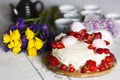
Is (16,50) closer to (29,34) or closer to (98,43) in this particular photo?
(29,34)

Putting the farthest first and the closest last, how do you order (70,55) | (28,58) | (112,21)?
(112,21)
(28,58)
(70,55)

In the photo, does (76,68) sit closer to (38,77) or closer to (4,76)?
(38,77)

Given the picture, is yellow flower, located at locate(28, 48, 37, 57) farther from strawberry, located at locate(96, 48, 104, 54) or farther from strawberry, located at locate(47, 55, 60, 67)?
strawberry, located at locate(96, 48, 104, 54)

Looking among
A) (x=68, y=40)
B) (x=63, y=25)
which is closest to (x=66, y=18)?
(x=63, y=25)

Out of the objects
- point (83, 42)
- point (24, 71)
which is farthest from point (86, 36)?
point (24, 71)

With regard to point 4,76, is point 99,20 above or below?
above

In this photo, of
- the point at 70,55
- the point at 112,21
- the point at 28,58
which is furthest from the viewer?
the point at 112,21

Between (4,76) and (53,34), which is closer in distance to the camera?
(4,76)
